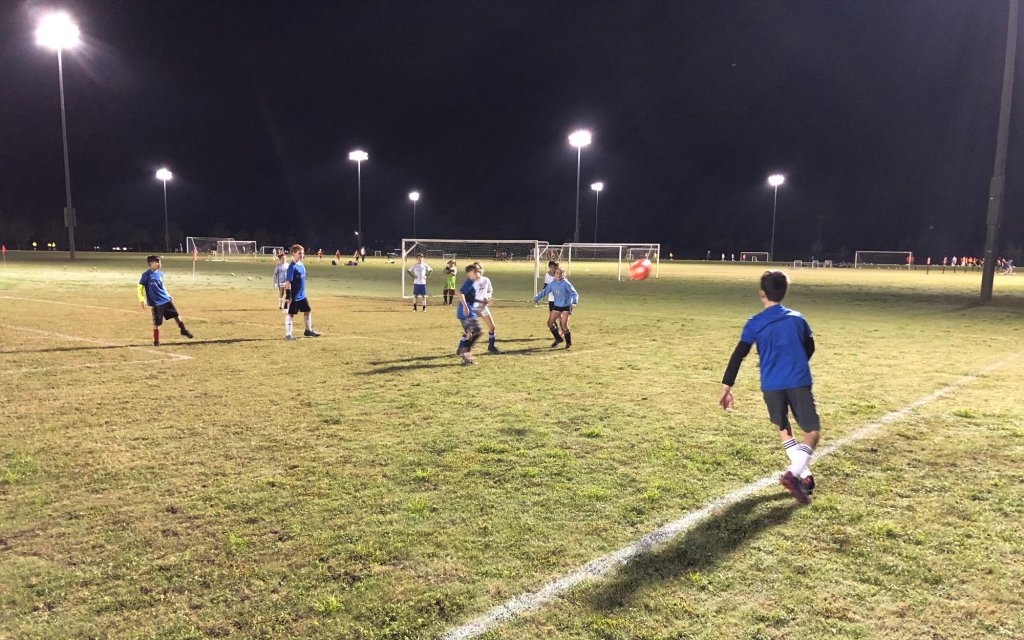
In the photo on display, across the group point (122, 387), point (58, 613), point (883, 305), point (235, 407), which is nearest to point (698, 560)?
point (58, 613)

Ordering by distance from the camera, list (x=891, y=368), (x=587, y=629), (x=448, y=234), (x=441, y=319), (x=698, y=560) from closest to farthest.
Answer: (x=587, y=629)
(x=698, y=560)
(x=891, y=368)
(x=441, y=319)
(x=448, y=234)

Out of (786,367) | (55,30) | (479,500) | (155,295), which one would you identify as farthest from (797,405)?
(55,30)

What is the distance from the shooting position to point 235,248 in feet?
268

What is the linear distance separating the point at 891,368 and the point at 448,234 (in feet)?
372

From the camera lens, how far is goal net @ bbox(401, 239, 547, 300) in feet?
90.2

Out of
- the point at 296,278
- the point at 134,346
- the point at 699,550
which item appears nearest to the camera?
the point at 699,550

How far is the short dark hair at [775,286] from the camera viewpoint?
5.23m

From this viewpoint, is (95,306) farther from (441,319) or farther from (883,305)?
(883,305)

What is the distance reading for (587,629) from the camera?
3.46m

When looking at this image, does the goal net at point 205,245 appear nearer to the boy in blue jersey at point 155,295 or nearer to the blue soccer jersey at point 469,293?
the boy in blue jersey at point 155,295

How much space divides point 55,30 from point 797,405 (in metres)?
48.9

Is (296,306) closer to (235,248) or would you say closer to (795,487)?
(795,487)

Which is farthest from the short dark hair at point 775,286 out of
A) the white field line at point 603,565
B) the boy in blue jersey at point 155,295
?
the boy in blue jersey at point 155,295

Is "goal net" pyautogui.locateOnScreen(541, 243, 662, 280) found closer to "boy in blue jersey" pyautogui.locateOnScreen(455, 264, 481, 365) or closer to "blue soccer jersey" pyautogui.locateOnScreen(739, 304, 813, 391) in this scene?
"boy in blue jersey" pyautogui.locateOnScreen(455, 264, 481, 365)
